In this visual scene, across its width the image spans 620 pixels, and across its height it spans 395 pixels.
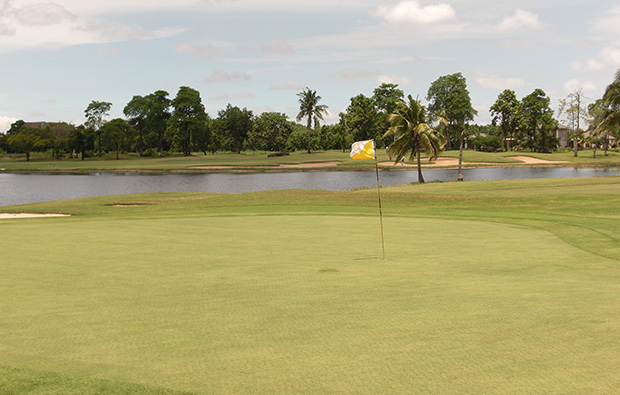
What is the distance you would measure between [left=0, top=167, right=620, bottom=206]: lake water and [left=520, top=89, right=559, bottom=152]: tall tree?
39.1 metres

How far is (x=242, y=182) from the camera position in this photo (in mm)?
78875

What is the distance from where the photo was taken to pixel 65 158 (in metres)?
149

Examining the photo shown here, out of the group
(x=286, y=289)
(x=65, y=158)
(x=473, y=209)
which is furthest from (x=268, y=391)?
(x=65, y=158)

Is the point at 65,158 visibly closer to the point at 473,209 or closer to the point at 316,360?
the point at 473,209

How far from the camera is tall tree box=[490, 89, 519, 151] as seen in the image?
5192 inches

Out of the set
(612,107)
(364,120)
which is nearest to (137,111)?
(364,120)

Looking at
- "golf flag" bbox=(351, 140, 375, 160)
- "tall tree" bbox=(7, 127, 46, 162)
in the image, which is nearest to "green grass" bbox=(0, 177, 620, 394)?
"golf flag" bbox=(351, 140, 375, 160)

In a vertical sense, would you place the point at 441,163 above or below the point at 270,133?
below

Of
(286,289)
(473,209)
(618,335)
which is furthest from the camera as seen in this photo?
(473,209)

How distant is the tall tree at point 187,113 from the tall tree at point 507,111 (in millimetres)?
71352

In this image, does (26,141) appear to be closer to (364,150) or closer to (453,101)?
(453,101)

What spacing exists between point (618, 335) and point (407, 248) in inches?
291

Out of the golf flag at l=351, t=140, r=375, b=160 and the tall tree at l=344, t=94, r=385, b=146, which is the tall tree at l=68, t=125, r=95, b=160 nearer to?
the tall tree at l=344, t=94, r=385, b=146

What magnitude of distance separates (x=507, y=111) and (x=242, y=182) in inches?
3149
